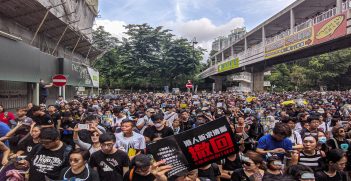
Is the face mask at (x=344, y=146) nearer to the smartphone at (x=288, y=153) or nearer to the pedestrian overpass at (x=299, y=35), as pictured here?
the smartphone at (x=288, y=153)

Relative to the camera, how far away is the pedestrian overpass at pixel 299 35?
1614cm

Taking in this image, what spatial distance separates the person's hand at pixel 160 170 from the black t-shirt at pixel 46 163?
123 cm

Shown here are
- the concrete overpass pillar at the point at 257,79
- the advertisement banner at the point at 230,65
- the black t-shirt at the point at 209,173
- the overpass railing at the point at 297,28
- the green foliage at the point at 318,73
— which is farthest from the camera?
the green foliage at the point at 318,73

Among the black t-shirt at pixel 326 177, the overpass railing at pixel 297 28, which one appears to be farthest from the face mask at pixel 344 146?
the overpass railing at pixel 297 28

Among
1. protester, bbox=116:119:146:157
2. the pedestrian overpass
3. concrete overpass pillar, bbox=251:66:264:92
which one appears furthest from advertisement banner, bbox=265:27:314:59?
protester, bbox=116:119:146:157

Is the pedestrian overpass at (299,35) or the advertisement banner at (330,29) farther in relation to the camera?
the pedestrian overpass at (299,35)

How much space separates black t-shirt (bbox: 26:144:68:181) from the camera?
3.82m

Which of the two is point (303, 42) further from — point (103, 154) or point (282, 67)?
point (282, 67)

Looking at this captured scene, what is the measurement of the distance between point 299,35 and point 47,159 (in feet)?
62.4

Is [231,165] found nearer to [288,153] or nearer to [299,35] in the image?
[288,153]

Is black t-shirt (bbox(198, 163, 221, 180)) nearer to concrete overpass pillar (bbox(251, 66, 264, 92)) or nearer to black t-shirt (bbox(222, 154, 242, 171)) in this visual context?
black t-shirt (bbox(222, 154, 242, 171))

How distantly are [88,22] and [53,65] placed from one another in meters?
14.4

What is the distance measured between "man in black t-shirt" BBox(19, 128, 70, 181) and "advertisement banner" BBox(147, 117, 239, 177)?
3.92 ft

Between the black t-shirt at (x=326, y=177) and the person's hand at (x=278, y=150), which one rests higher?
the person's hand at (x=278, y=150)
